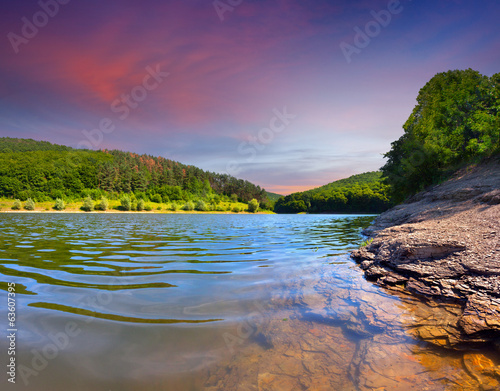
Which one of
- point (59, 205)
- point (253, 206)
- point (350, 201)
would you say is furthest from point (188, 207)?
point (350, 201)

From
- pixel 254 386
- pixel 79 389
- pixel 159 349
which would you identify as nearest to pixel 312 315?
pixel 254 386

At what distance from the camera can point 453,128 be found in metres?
29.8

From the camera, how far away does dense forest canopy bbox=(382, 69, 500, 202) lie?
24.9 metres

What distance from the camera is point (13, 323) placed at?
4.11 metres

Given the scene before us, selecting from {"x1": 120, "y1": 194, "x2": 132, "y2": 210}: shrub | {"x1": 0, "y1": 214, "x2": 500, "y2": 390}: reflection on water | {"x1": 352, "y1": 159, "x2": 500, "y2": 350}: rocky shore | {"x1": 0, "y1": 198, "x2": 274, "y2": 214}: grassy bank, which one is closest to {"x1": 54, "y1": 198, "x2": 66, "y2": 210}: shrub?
{"x1": 0, "y1": 198, "x2": 274, "y2": 214}: grassy bank

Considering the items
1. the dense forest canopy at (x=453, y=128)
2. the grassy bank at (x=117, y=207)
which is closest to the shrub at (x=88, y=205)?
the grassy bank at (x=117, y=207)

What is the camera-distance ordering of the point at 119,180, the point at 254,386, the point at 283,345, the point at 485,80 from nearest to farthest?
the point at 254,386, the point at 283,345, the point at 485,80, the point at 119,180

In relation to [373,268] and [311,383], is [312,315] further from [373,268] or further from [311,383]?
[373,268]

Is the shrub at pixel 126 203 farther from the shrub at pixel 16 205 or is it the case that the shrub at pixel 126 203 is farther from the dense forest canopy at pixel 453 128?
the dense forest canopy at pixel 453 128

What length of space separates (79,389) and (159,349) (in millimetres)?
1011

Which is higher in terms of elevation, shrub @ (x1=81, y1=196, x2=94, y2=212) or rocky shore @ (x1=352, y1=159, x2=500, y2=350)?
shrub @ (x1=81, y1=196, x2=94, y2=212)

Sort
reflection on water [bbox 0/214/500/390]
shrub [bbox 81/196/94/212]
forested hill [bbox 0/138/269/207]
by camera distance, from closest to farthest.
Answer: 1. reflection on water [bbox 0/214/500/390]
2. shrub [bbox 81/196/94/212]
3. forested hill [bbox 0/138/269/207]

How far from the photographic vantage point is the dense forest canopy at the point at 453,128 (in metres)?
24.9

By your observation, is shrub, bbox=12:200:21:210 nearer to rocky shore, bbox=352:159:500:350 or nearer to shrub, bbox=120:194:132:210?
shrub, bbox=120:194:132:210
